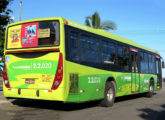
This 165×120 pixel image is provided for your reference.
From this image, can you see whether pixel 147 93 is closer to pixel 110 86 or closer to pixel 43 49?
pixel 110 86

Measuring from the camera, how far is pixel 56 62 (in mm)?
8188

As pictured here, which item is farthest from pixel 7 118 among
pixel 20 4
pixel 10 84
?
pixel 20 4

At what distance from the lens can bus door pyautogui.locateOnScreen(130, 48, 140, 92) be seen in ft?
44.4

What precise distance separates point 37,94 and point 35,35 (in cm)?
195

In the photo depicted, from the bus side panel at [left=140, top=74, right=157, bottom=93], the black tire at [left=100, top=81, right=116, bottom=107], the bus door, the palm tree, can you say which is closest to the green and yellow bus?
the black tire at [left=100, top=81, right=116, bottom=107]

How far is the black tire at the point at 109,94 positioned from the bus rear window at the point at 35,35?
347 centimetres

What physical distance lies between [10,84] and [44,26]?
7.87ft

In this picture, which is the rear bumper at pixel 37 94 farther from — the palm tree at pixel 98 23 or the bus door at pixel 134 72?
the palm tree at pixel 98 23

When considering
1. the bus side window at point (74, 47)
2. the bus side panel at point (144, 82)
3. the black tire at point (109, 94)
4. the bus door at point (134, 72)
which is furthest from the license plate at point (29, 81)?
the bus side panel at point (144, 82)

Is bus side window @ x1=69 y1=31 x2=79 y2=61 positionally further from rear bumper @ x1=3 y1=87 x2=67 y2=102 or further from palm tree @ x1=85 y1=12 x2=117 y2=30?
palm tree @ x1=85 y1=12 x2=117 y2=30

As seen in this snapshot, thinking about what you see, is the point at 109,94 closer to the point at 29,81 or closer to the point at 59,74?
the point at 59,74

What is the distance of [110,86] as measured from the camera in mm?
10875

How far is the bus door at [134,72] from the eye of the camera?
533 inches

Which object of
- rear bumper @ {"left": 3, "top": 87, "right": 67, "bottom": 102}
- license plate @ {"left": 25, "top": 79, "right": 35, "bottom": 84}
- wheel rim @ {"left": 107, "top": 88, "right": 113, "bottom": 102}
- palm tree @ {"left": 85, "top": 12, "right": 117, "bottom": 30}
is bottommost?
wheel rim @ {"left": 107, "top": 88, "right": 113, "bottom": 102}
